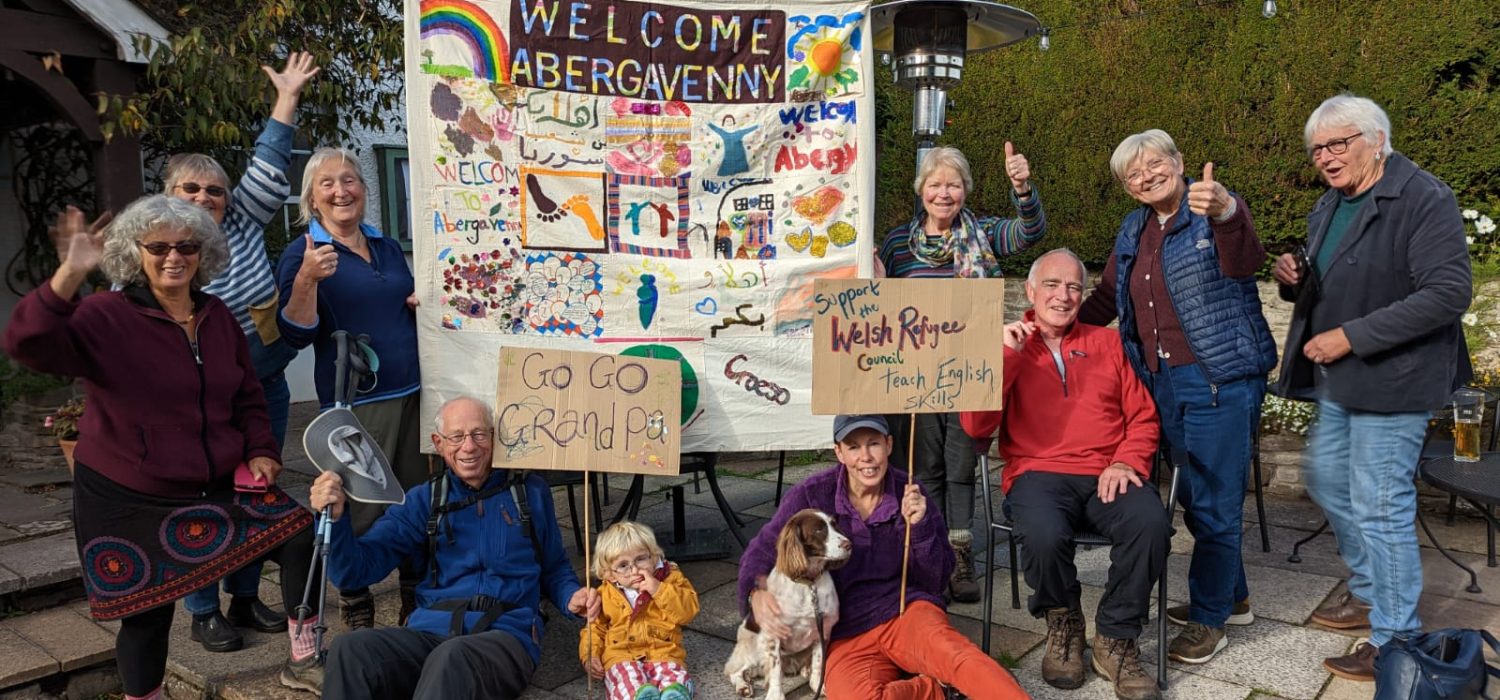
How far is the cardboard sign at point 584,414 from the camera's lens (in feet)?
10.3

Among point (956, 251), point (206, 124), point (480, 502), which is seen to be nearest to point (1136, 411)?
point (956, 251)

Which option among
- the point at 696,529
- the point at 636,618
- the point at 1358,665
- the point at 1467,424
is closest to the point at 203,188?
the point at 636,618

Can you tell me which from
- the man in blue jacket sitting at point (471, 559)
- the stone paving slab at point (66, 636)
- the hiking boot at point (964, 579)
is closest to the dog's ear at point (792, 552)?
the man in blue jacket sitting at point (471, 559)

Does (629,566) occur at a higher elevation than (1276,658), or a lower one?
higher

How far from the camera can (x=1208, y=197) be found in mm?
→ 3059

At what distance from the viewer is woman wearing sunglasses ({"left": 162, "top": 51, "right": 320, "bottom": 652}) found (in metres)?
3.48

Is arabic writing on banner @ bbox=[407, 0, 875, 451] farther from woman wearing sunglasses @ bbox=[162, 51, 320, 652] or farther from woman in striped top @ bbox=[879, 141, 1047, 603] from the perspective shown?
woman wearing sunglasses @ bbox=[162, 51, 320, 652]

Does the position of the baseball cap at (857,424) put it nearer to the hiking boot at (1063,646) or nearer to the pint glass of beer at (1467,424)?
the hiking boot at (1063,646)

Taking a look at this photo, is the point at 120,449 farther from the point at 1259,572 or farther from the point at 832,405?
the point at 1259,572

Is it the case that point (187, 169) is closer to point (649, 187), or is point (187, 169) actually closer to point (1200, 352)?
point (649, 187)

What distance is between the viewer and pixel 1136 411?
11.2ft

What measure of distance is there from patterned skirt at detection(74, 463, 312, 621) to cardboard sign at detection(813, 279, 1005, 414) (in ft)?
6.19

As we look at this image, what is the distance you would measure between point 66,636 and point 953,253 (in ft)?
12.9

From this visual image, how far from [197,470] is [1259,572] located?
14.0ft
